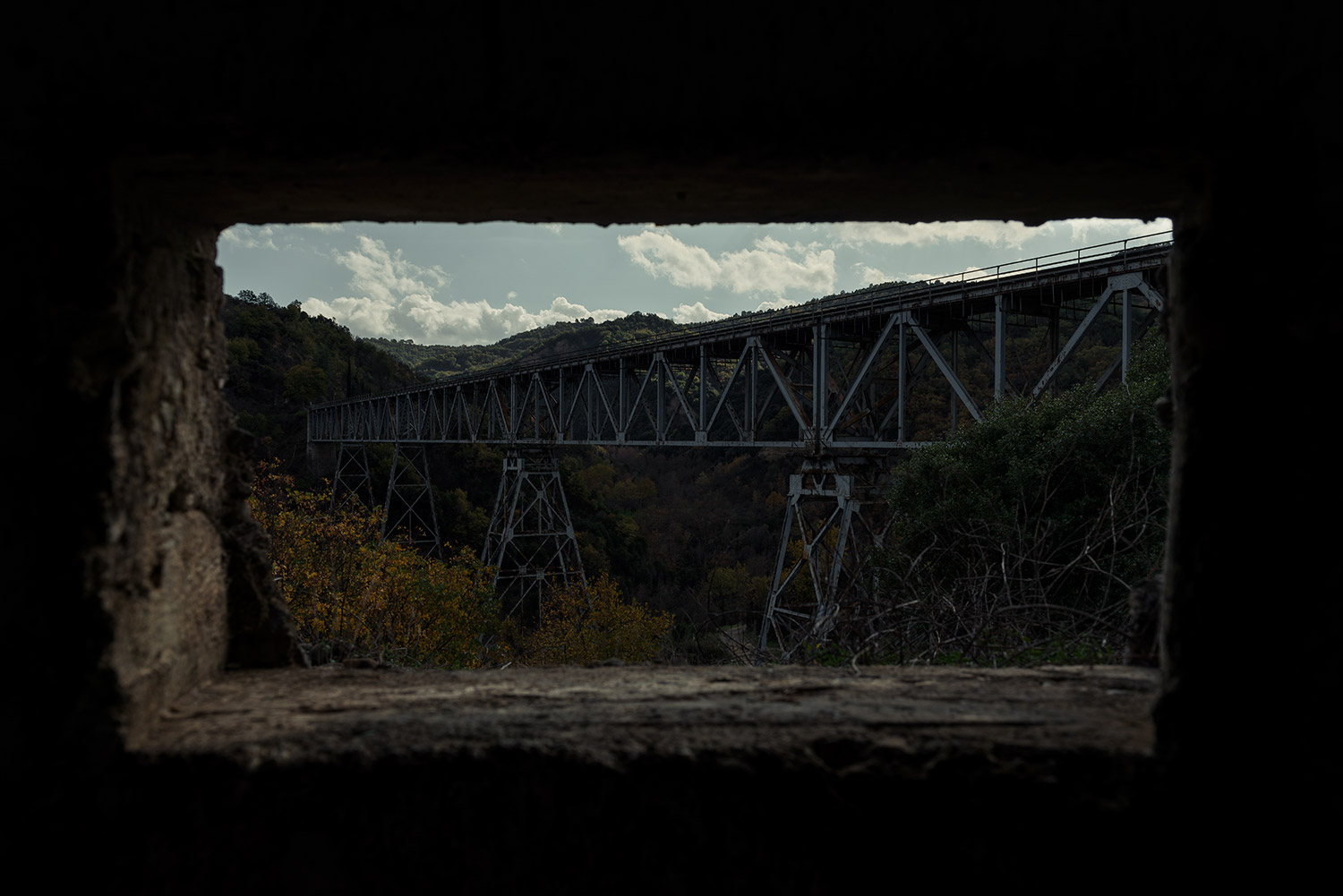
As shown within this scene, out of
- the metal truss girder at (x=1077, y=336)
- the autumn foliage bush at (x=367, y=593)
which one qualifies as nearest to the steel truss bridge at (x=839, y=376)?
the metal truss girder at (x=1077, y=336)

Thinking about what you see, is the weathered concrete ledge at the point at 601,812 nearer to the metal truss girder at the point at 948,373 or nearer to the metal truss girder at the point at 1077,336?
the metal truss girder at the point at 1077,336

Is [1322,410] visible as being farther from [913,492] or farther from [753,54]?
[913,492]

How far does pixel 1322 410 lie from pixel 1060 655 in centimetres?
243

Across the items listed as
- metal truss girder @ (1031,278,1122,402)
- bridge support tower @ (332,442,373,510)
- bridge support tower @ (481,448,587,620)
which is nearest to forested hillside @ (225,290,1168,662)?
metal truss girder @ (1031,278,1122,402)

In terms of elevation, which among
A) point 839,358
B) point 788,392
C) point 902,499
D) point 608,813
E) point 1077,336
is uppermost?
point 839,358

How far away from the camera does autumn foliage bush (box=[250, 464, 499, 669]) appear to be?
10.6 metres

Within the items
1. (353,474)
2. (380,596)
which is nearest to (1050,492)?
(380,596)

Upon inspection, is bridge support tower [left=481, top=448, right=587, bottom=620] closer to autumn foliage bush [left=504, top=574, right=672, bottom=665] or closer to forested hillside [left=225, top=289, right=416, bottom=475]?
autumn foliage bush [left=504, top=574, right=672, bottom=665]

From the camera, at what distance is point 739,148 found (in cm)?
123

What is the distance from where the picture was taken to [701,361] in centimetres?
1411

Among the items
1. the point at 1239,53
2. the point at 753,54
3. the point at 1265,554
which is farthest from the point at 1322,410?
the point at 753,54

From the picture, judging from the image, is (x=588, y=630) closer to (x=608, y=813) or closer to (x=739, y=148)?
(x=608, y=813)

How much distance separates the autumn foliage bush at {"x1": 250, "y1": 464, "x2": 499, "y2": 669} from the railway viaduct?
922 centimetres

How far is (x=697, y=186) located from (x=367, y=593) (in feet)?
36.2
